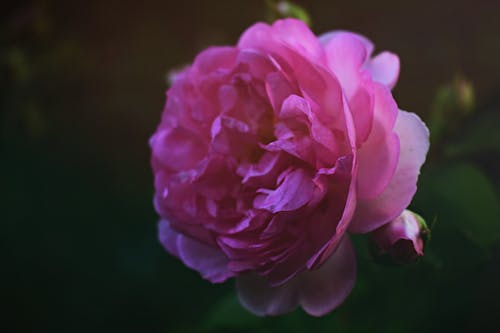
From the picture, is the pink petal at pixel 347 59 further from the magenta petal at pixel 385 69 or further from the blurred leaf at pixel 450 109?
the blurred leaf at pixel 450 109

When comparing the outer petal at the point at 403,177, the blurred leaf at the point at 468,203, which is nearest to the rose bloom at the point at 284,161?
the outer petal at the point at 403,177

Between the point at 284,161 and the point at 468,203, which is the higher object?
the point at 284,161

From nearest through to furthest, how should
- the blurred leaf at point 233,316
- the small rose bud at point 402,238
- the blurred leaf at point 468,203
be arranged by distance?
1. the small rose bud at point 402,238
2. the blurred leaf at point 468,203
3. the blurred leaf at point 233,316

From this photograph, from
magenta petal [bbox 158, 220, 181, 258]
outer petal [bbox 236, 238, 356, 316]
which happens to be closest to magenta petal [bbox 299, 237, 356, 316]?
outer petal [bbox 236, 238, 356, 316]

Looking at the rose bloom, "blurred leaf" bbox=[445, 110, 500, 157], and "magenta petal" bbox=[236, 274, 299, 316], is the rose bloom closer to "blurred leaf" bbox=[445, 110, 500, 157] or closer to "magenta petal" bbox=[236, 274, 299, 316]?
"magenta petal" bbox=[236, 274, 299, 316]

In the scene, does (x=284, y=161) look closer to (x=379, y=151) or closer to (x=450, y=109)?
(x=379, y=151)

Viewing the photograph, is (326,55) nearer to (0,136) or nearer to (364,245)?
(364,245)

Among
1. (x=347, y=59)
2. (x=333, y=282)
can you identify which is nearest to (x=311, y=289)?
(x=333, y=282)
